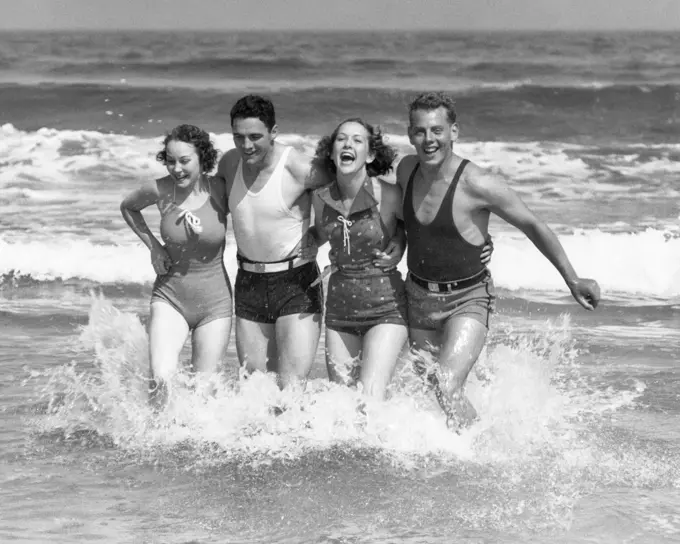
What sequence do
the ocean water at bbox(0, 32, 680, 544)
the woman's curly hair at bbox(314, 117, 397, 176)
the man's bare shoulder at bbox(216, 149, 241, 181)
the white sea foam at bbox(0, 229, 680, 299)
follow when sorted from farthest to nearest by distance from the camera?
the white sea foam at bbox(0, 229, 680, 299), the man's bare shoulder at bbox(216, 149, 241, 181), the woman's curly hair at bbox(314, 117, 397, 176), the ocean water at bbox(0, 32, 680, 544)

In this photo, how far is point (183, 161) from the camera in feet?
19.4

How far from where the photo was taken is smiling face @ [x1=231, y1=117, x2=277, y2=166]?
18.9 ft

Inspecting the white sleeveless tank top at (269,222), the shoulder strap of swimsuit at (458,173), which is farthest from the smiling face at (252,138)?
the shoulder strap of swimsuit at (458,173)

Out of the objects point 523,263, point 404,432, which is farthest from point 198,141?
point 523,263

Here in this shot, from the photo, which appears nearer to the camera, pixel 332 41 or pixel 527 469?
pixel 527 469

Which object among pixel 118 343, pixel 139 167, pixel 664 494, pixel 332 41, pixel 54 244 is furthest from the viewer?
pixel 332 41

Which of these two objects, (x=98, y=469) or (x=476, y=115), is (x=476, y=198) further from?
(x=476, y=115)

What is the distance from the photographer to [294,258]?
5.94 m

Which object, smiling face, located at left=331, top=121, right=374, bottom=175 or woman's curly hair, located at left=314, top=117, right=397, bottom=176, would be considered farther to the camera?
woman's curly hair, located at left=314, top=117, right=397, bottom=176

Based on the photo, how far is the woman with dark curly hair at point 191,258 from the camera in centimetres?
596

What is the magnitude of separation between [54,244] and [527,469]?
8.50m

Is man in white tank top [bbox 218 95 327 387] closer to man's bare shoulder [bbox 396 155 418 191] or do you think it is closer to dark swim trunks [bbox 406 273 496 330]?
man's bare shoulder [bbox 396 155 418 191]

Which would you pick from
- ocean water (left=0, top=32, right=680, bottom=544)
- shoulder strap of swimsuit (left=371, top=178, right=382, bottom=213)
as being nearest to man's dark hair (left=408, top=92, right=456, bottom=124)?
shoulder strap of swimsuit (left=371, top=178, right=382, bottom=213)

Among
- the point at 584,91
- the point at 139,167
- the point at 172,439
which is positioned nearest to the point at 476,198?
the point at 172,439
